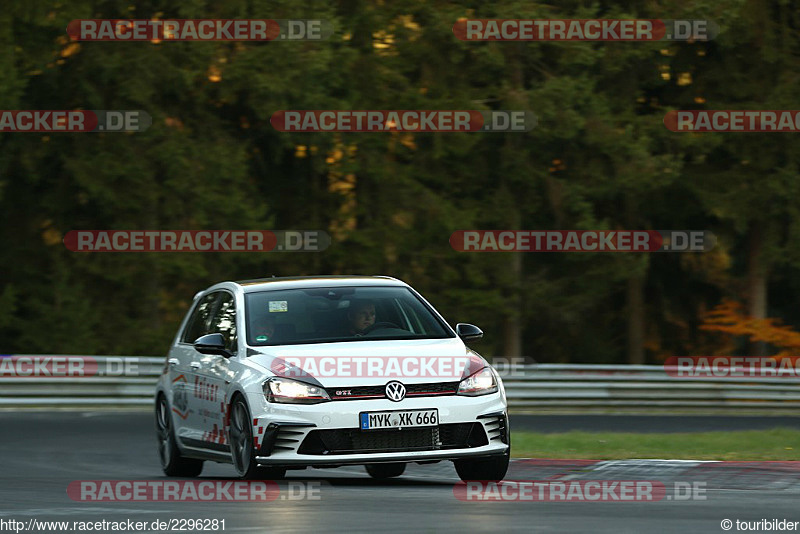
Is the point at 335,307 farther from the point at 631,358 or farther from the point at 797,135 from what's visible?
the point at 631,358

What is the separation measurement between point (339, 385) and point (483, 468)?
1.50m

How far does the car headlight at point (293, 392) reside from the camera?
11250 millimetres

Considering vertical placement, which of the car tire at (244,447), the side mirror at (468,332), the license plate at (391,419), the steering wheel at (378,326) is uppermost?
the steering wheel at (378,326)

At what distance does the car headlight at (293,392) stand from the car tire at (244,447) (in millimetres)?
266

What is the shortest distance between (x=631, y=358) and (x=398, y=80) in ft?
30.8

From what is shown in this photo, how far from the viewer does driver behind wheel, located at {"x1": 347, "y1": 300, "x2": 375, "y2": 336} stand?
12344mm
